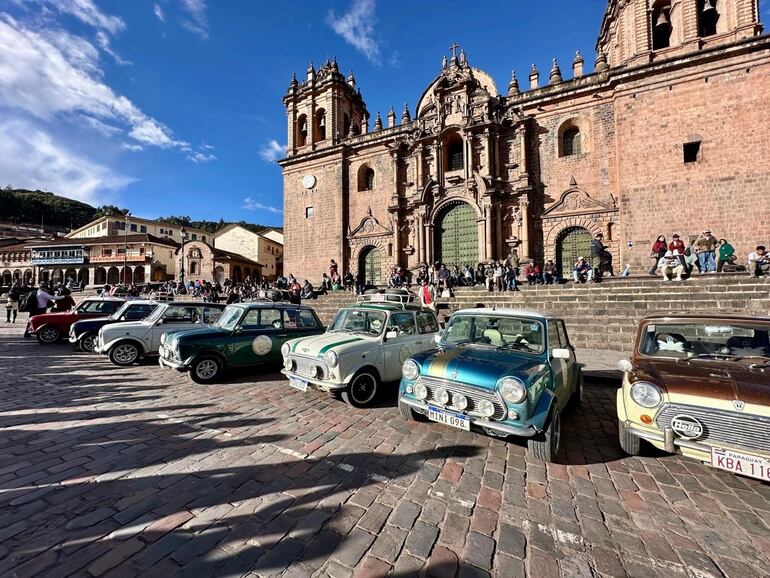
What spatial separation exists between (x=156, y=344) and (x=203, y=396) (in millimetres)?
3529

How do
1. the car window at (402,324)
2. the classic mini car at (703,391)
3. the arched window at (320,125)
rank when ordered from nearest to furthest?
1. the classic mini car at (703,391)
2. the car window at (402,324)
3. the arched window at (320,125)

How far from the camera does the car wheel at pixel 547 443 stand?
3.48 metres

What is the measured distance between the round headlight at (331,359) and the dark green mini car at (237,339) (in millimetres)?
2690

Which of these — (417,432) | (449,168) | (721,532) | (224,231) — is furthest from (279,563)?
(224,231)

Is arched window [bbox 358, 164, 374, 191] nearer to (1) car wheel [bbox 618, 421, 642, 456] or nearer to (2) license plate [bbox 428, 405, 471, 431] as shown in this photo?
(2) license plate [bbox 428, 405, 471, 431]

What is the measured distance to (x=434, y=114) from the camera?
835 inches

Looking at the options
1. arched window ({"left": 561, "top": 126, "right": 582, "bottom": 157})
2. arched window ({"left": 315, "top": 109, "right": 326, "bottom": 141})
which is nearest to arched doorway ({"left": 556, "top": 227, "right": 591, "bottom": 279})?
arched window ({"left": 561, "top": 126, "right": 582, "bottom": 157})

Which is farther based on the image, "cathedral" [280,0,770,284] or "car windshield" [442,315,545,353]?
"cathedral" [280,0,770,284]

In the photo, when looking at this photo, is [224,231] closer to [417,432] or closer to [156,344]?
[156,344]

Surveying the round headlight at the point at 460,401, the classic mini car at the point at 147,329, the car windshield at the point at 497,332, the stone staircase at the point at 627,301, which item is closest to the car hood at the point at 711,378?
the car windshield at the point at 497,332

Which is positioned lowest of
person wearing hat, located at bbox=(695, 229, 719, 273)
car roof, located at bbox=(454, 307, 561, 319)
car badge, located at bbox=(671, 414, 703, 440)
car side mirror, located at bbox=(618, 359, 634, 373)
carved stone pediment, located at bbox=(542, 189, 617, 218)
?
car badge, located at bbox=(671, 414, 703, 440)

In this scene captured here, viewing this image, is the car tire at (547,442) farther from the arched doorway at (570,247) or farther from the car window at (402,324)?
the arched doorway at (570,247)

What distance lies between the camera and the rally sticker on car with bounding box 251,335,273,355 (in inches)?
275

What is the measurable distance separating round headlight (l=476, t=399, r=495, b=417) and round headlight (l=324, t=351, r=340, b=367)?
86.5 inches
